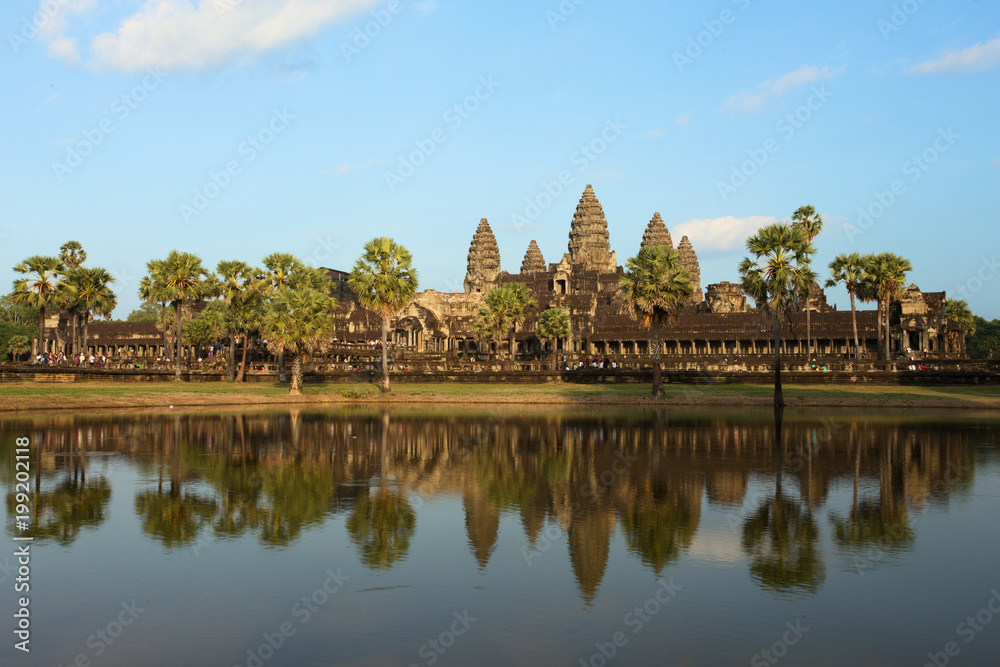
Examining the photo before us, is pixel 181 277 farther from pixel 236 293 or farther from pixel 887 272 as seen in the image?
pixel 887 272

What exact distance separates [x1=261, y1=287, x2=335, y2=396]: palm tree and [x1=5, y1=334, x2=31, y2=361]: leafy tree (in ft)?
251

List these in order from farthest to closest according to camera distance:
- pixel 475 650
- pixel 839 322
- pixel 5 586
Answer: pixel 839 322
pixel 5 586
pixel 475 650

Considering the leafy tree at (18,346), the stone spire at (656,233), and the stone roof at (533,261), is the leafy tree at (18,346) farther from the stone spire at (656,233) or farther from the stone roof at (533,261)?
the stone spire at (656,233)

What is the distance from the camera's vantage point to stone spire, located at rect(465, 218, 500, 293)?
14700 centimetres

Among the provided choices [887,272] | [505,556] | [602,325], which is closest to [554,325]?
[602,325]

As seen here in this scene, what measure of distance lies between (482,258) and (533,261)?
9312mm

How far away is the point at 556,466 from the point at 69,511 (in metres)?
11.0

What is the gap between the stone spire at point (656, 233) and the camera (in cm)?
13738

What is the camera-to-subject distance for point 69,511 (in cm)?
1525

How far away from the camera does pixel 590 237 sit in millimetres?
136250

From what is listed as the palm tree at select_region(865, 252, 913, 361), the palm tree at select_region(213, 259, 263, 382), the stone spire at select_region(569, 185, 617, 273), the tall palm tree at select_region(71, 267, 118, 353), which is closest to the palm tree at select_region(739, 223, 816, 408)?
the palm tree at select_region(865, 252, 913, 361)

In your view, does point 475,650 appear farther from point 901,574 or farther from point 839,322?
point 839,322

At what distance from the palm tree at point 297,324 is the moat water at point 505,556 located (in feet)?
85.1

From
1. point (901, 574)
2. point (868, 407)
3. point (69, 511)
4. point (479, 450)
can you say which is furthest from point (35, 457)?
point (868, 407)
